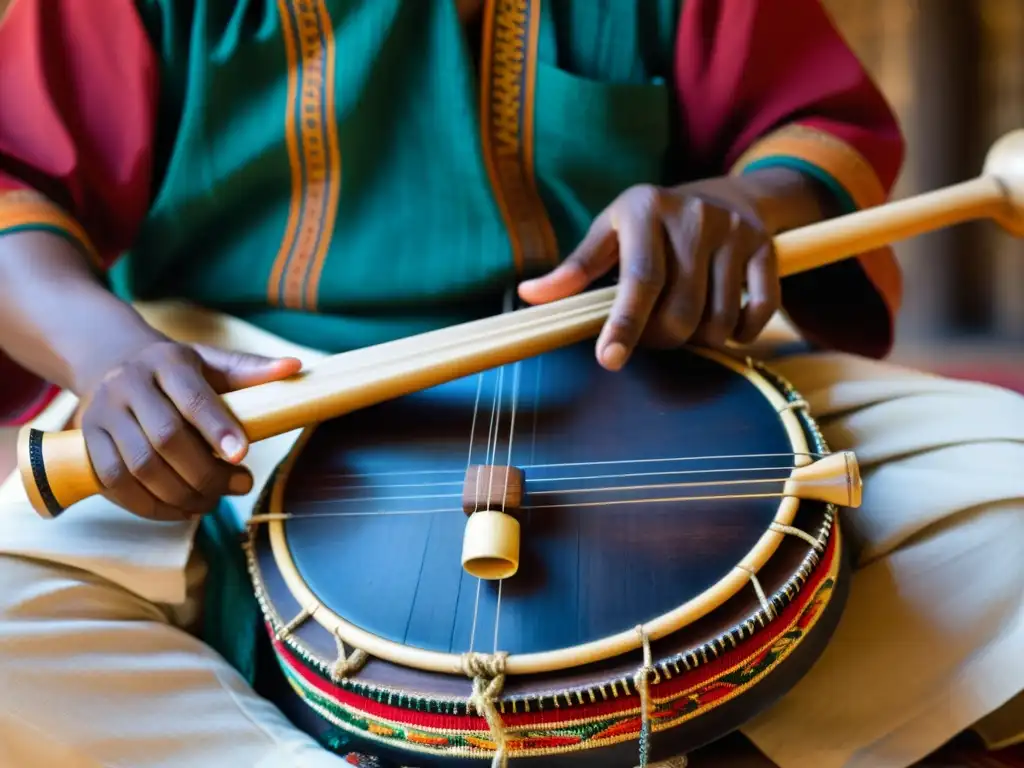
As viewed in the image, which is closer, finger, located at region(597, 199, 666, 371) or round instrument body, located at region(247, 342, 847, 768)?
round instrument body, located at region(247, 342, 847, 768)

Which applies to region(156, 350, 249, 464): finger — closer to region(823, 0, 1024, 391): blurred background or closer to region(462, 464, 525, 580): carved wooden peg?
region(462, 464, 525, 580): carved wooden peg

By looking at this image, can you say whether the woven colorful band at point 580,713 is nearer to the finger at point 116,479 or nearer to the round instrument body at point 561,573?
the round instrument body at point 561,573

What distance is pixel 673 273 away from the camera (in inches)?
34.3

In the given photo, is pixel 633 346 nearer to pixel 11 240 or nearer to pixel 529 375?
pixel 529 375

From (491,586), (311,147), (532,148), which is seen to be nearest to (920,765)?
(491,586)

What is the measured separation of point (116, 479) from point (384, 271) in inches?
14.8

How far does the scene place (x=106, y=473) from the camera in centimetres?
77

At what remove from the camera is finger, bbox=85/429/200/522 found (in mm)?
772

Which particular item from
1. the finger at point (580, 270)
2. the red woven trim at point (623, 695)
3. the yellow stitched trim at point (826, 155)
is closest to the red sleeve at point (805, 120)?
the yellow stitched trim at point (826, 155)

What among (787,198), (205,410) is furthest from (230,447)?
(787,198)

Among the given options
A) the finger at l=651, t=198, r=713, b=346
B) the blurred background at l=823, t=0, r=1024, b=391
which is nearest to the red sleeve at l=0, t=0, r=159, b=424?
the finger at l=651, t=198, r=713, b=346

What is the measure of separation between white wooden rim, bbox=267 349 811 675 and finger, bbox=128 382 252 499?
0.24ft

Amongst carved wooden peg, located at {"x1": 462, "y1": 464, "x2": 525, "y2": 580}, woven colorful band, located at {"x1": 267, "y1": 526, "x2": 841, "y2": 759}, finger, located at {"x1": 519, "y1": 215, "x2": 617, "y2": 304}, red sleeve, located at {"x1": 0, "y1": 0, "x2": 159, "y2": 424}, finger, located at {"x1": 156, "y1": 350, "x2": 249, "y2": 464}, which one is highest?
red sleeve, located at {"x1": 0, "y1": 0, "x2": 159, "y2": 424}

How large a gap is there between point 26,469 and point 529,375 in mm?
432
